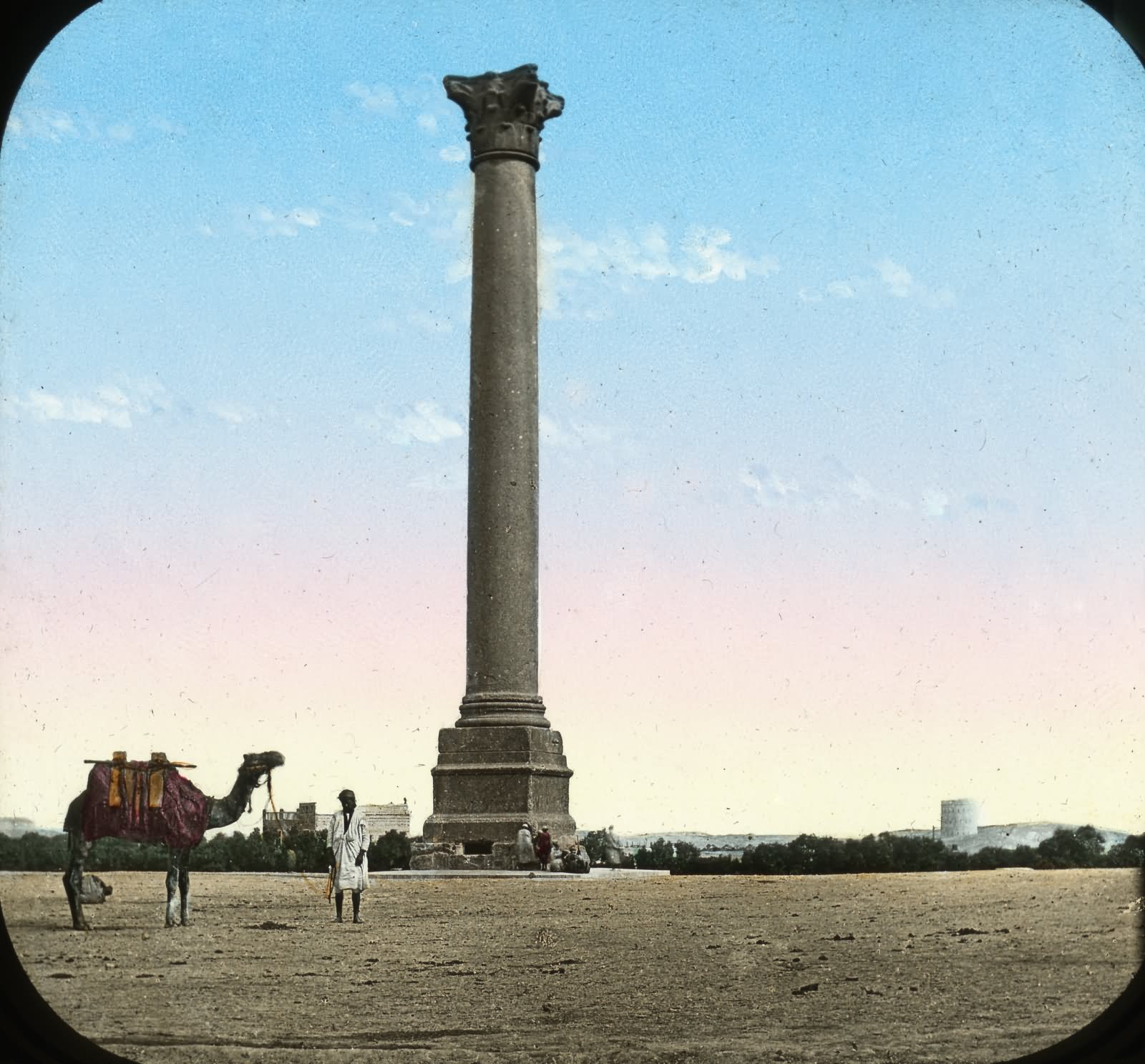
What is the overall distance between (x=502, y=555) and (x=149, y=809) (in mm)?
10450

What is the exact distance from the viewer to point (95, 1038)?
6.97m

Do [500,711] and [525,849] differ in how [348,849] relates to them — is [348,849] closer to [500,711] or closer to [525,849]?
[525,849]

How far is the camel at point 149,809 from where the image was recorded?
1149 cm

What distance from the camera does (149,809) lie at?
462 inches

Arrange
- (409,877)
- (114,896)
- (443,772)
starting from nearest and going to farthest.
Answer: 1. (114,896)
2. (409,877)
3. (443,772)

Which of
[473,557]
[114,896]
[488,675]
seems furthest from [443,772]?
[114,896]

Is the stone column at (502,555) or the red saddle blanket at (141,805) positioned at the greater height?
the stone column at (502,555)

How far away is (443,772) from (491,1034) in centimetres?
1419

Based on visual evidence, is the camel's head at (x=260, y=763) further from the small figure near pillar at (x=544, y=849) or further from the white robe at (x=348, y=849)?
the small figure near pillar at (x=544, y=849)

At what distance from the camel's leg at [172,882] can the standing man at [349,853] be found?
50.9 inches

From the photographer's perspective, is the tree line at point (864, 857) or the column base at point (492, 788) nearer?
the column base at point (492, 788)

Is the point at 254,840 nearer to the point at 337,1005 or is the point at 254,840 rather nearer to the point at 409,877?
the point at 409,877

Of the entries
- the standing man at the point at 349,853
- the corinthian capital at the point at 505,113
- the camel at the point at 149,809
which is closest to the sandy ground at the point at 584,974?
the standing man at the point at 349,853

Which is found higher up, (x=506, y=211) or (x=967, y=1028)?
(x=506, y=211)
